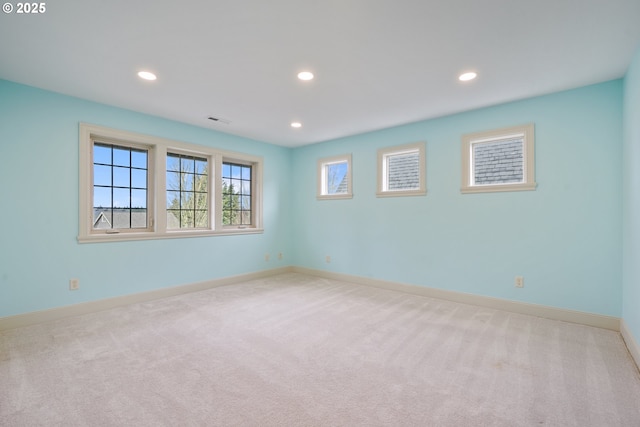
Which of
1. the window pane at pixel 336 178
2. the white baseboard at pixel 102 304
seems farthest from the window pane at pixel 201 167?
the window pane at pixel 336 178

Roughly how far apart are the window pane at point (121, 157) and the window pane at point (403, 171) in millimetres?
3874

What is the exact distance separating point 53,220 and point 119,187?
836mm

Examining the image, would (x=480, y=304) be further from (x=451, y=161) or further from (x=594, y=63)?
(x=594, y=63)

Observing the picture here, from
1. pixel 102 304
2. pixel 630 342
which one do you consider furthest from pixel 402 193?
pixel 102 304

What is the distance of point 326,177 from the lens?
5688 millimetres

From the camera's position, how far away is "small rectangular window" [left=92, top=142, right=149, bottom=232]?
12.4ft

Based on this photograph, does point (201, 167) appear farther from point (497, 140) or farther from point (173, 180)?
point (497, 140)

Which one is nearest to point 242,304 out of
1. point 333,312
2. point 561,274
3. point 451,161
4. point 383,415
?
point 333,312

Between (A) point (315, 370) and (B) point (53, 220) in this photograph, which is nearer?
(A) point (315, 370)

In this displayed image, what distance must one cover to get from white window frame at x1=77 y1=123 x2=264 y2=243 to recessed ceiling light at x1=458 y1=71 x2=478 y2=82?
3.64 metres

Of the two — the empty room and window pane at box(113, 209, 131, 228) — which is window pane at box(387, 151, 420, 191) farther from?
window pane at box(113, 209, 131, 228)

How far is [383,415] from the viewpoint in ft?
5.68

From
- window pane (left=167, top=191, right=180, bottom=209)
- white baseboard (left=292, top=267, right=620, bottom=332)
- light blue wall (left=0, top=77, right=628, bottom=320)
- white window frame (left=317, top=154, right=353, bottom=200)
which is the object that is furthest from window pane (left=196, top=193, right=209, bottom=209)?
white baseboard (left=292, top=267, right=620, bottom=332)

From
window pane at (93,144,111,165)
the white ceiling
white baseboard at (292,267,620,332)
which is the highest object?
the white ceiling
